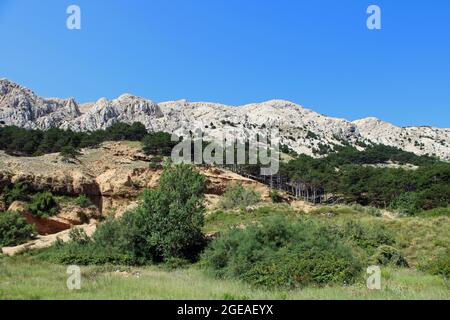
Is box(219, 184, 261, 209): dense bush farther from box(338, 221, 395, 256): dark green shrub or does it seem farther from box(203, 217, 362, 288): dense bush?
box(203, 217, 362, 288): dense bush

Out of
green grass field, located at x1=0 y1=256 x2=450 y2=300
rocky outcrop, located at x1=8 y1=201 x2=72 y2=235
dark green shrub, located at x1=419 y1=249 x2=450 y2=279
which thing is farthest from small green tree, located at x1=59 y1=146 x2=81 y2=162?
dark green shrub, located at x1=419 y1=249 x2=450 y2=279

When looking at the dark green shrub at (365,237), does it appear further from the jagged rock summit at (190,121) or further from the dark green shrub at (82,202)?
the jagged rock summit at (190,121)

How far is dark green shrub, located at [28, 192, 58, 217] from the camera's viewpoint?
4091 centimetres

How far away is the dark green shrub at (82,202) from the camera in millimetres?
45281

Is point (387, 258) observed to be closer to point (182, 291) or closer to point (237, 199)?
point (182, 291)

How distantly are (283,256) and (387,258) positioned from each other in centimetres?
807

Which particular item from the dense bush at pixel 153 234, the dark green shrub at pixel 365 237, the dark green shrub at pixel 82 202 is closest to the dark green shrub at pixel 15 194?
the dark green shrub at pixel 82 202

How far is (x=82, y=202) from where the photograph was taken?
45438 millimetres

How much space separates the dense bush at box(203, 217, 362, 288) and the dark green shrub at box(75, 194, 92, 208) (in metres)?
31.5

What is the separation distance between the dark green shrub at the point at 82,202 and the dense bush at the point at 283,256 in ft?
103

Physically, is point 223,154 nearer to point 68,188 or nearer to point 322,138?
point 68,188

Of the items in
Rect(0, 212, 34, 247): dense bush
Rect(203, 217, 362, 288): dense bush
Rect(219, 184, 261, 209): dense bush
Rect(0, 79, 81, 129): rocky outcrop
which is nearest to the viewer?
Rect(203, 217, 362, 288): dense bush

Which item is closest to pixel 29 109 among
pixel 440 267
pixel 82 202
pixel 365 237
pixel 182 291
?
pixel 82 202

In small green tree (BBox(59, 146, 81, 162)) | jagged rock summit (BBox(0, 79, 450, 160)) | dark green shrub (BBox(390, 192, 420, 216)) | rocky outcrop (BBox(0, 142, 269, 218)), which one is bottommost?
dark green shrub (BBox(390, 192, 420, 216))
